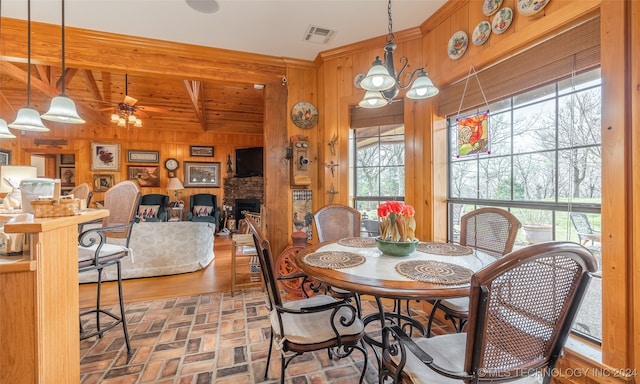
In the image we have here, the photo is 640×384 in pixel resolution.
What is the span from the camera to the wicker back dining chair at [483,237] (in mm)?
1672

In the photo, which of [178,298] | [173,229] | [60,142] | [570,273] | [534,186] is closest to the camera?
[570,273]

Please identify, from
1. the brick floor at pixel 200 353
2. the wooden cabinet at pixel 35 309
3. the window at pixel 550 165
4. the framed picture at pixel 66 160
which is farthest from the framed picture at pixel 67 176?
the window at pixel 550 165

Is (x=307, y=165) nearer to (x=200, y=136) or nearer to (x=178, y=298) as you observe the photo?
(x=178, y=298)

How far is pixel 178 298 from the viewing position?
2.88 meters

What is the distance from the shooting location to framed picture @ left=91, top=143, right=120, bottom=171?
686 centimetres

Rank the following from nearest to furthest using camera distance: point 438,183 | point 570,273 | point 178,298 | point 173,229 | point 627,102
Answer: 1. point 570,273
2. point 627,102
3. point 438,183
4. point 178,298
5. point 173,229

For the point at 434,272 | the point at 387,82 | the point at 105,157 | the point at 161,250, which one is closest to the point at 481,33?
the point at 387,82

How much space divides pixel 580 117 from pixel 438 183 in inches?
42.7

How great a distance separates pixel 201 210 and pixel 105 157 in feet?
9.20

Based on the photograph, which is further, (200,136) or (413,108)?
(200,136)

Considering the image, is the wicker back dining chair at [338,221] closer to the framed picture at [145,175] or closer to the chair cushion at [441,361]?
the chair cushion at [441,361]

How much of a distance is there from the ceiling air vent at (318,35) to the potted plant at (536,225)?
2353 mm

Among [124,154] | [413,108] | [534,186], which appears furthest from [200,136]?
[534,186]

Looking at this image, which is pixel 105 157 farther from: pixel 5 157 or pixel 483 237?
pixel 483 237
